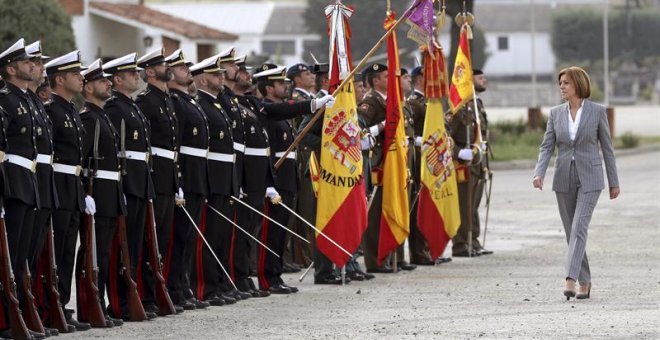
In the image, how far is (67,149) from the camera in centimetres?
1112

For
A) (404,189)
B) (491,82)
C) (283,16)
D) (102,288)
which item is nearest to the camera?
(102,288)

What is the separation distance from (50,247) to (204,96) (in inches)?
95.3

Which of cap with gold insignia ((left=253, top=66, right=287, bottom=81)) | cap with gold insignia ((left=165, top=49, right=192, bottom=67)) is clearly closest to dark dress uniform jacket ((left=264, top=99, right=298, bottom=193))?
cap with gold insignia ((left=253, top=66, right=287, bottom=81))

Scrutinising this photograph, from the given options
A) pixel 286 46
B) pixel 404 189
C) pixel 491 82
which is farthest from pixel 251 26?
pixel 404 189

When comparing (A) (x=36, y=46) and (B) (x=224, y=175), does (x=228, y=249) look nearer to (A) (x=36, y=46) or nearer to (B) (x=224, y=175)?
(B) (x=224, y=175)

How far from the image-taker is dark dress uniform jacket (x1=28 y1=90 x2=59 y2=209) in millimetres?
10711

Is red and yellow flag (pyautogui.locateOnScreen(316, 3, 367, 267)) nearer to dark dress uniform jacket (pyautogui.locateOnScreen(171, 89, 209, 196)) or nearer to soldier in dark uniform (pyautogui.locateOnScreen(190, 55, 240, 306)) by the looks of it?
soldier in dark uniform (pyautogui.locateOnScreen(190, 55, 240, 306))

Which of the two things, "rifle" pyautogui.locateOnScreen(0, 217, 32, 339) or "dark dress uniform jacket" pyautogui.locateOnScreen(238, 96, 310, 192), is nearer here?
"rifle" pyautogui.locateOnScreen(0, 217, 32, 339)

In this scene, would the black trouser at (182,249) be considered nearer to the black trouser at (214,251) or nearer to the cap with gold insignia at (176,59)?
the black trouser at (214,251)

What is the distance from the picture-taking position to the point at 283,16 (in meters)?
106

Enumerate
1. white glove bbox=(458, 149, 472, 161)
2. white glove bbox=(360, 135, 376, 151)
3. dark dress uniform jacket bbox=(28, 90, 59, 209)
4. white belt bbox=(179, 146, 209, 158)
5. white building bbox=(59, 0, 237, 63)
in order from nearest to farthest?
dark dress uniform jacket bbox=(28, 90, 59, 209) < white belt bbox=(179, 146, 209, 158) < white glove bbox=(360, 135, 376, 151) < white glove bbox=(458, 149, 472, 161) < white building bbox=(59, 0, 237, 63)

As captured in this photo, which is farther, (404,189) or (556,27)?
(556,27)

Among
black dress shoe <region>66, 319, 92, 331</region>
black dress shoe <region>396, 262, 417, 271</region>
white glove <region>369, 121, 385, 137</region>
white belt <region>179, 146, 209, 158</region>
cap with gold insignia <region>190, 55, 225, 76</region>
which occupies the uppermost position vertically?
cap with gold insignia <region>190, 55, 225, 76</region>

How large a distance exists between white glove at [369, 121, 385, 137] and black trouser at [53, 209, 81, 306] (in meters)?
4.56
